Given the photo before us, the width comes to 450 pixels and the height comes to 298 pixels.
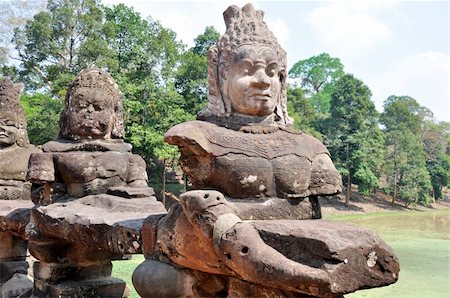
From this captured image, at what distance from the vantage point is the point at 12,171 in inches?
252

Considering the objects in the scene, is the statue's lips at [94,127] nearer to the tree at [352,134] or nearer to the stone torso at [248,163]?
the stone torso at [248,163]

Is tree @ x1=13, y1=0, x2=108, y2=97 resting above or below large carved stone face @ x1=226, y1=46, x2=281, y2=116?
above

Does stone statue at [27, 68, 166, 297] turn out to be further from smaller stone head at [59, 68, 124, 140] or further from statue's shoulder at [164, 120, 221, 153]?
statue's shoulder at [164, 120, 221, 153]

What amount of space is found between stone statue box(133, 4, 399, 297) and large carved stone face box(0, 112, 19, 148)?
389 centimetres

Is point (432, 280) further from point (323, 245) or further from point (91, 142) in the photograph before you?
point (323, 245)

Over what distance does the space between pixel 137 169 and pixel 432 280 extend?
641 cm

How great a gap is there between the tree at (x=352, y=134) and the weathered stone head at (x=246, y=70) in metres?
22.8

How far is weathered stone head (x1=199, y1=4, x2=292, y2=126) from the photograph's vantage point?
3.26 meters

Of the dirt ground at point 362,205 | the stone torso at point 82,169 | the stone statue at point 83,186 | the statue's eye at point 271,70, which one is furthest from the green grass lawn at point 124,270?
the dirt ground at point 362,205

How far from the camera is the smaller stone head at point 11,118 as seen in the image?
252 inches

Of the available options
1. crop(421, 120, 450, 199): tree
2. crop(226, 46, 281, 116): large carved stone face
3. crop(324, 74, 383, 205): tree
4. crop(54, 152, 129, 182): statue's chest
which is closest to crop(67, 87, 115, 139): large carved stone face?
crop(54, 152, 129, 182): statue's chest

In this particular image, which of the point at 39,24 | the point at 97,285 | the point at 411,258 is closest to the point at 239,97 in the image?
the point at 97,285

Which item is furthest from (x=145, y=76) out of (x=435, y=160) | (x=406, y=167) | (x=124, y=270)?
(x=435, y=160)

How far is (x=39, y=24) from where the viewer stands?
17391 millimetres
